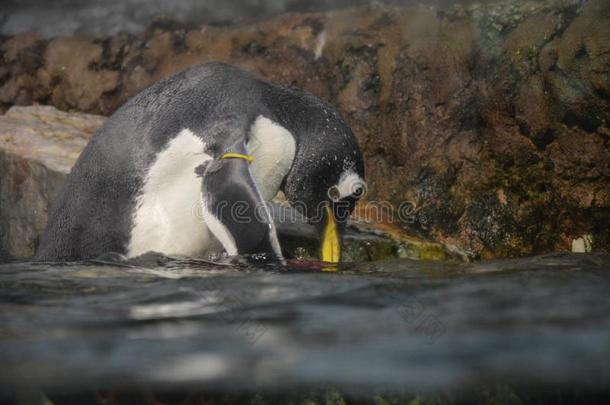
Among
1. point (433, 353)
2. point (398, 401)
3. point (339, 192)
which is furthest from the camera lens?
point (339, 192)

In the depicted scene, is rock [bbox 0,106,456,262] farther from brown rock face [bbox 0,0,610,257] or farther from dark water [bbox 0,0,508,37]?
dark water [bbox 0,0,508,37]

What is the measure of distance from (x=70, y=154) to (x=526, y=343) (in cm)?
420

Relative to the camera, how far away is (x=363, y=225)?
548 centimetres

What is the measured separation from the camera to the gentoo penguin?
4348 millimetres

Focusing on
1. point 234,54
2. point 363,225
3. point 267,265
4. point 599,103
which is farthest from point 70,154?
point 599,103

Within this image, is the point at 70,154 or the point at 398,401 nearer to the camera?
the point at 398,401

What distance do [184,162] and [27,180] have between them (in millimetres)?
1815

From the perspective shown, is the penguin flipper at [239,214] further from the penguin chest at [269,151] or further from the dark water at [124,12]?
the dark water at [124,12]

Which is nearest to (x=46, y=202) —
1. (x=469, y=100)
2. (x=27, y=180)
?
(x=27, y=180)

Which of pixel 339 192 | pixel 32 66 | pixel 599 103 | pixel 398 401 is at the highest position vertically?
pixel 32 66

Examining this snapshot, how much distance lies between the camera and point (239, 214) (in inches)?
161

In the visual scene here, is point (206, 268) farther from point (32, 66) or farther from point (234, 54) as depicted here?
point (32, 66)

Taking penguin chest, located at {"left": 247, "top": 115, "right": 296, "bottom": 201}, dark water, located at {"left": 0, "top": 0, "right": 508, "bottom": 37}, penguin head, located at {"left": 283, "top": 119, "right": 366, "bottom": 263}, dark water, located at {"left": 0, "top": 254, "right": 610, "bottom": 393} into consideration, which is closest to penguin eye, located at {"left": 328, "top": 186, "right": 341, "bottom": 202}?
penguin head, located at {"left": 283, "top": 119, "right": 366, "bottom": 263}

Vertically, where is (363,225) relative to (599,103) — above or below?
below
